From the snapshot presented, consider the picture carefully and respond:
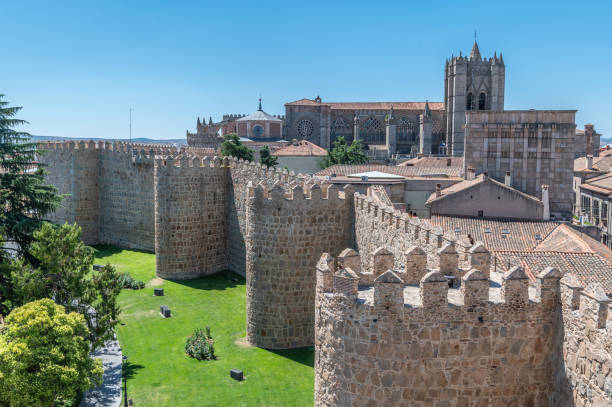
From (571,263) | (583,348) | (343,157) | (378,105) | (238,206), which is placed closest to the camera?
(583,348)

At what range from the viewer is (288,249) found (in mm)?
16250

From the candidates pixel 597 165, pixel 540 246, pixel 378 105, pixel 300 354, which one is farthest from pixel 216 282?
pixel 378 105

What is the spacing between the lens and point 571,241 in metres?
22.9

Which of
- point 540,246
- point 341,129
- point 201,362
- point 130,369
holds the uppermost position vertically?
point 341,129

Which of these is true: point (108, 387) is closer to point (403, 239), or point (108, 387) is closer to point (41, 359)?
point (41, 359)

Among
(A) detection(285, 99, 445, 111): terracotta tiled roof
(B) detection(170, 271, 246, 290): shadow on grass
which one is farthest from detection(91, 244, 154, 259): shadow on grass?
(A) detection(285, 99, 445, 111): terracotta tiled roof

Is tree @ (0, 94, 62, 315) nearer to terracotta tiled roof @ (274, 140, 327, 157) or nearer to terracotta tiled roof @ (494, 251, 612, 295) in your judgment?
terracotta tiled roof @ (494, 251, 612, 295)

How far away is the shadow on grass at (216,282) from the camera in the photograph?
23.5 m

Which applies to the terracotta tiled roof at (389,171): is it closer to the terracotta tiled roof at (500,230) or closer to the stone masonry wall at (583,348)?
the terracotta tiled roof at (500,230)

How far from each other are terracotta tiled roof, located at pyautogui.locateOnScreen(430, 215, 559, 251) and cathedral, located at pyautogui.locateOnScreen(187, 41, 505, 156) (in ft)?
179

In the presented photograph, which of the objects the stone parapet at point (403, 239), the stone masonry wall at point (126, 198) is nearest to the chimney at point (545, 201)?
the stone parapet at point (403, 239)

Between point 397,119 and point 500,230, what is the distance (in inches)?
2477

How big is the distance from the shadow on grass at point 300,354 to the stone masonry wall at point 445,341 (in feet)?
25.9

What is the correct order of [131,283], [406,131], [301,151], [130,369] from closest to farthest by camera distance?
[130,369] → [131,283] → [301,151] → [406,131]
